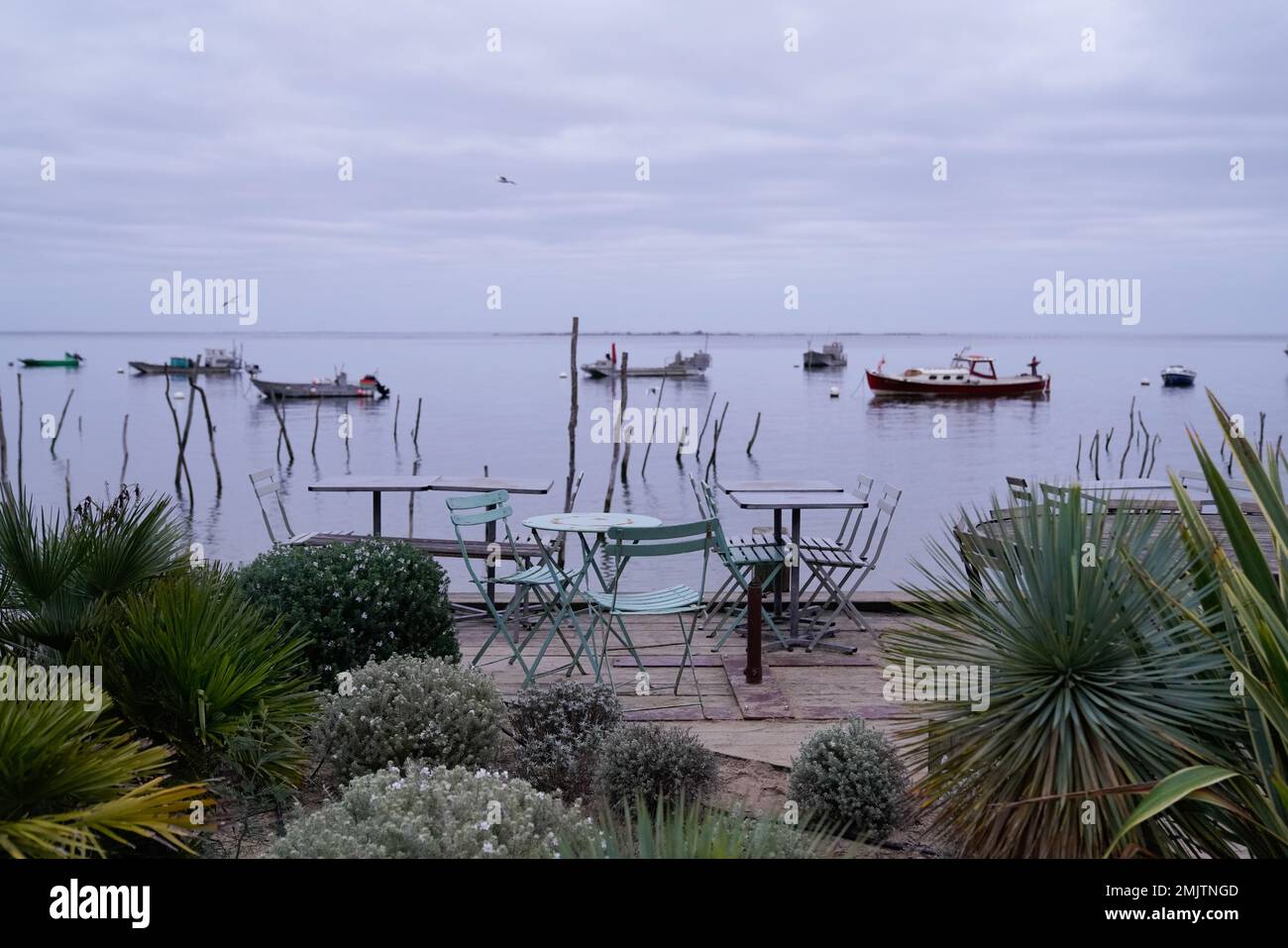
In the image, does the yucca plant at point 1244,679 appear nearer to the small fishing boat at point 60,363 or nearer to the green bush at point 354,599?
the green bush at point 354,599

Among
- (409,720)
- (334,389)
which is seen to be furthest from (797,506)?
(334,389)

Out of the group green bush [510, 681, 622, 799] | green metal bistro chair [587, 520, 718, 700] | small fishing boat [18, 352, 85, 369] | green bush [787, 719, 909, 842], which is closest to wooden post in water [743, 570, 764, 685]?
green metal bistro chair [587, 520, 718, 700]

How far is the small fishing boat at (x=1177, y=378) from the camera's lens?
76.4 meters

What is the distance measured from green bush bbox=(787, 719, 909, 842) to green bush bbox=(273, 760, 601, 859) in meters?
1.05

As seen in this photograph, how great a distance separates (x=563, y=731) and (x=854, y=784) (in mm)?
1263

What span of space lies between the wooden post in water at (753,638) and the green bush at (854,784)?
174 cm

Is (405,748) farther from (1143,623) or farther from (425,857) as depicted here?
(1143,623)

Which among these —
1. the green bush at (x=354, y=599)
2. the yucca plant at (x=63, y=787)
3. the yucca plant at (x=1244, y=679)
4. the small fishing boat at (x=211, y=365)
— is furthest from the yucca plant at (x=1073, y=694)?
the small fishing boat at (x=211, y=365)

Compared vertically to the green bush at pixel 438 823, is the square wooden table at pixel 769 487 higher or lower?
higher

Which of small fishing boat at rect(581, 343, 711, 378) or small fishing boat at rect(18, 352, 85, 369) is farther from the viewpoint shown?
small fishing boat at rect(18, 352, 85, 369)

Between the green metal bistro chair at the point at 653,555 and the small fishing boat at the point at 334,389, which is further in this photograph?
the small fishing boat at the point at 334,389

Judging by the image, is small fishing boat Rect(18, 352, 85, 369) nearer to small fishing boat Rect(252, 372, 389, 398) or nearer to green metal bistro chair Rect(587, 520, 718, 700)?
small fishing boat Rect(252, 372, 389, 398)

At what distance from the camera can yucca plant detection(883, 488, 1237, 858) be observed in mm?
3107

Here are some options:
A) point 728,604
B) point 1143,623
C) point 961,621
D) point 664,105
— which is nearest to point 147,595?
point 961,621
